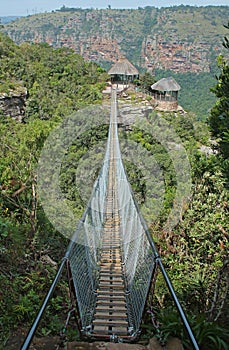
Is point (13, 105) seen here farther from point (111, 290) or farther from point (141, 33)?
point (141, 33)

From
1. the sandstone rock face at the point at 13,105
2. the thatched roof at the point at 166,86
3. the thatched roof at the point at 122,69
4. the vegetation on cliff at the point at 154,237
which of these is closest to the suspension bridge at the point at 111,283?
the vegetation on cliff at the point at 154,237

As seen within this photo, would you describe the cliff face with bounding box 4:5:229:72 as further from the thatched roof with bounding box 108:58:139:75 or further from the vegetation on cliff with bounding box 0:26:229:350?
the vegetation on cliff with bounding box 0:26:229:350

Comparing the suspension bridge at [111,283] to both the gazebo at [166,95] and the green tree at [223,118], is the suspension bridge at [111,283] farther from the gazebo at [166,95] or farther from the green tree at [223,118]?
the gazebo at [166,95]

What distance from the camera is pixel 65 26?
5600 cm

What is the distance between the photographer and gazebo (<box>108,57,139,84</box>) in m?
13.6

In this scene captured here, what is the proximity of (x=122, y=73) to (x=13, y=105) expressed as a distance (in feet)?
14.6

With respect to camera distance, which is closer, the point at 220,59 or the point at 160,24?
the point at 220,59

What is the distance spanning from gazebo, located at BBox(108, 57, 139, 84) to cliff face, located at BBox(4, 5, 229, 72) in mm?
23698

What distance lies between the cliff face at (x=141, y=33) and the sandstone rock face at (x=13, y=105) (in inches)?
1095

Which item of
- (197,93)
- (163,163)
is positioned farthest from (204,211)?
(197,93)

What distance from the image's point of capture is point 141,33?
50.2 metres

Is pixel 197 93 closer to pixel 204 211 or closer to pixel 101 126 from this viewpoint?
pixel 101 126

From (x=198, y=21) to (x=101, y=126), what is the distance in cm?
4290

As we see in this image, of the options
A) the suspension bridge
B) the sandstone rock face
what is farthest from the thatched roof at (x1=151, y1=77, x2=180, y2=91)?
the suspension bridge
